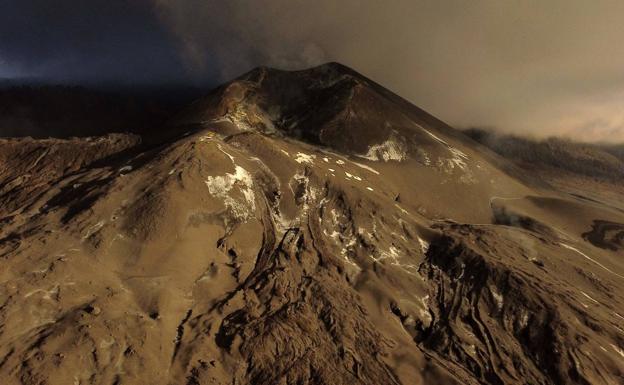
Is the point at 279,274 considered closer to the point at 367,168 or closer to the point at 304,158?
the point at 304,158

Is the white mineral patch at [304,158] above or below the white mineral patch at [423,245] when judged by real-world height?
above

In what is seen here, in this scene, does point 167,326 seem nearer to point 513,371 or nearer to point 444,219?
point 513,371

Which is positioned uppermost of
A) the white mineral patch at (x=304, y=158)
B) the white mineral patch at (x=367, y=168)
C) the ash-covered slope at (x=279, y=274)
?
the white mineral patch at (x=304, y=158)

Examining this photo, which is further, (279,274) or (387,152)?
(387,152)

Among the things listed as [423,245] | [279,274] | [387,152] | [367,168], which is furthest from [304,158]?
[279,274]

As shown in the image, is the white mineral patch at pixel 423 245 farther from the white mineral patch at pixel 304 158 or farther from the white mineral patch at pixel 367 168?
the white mineral patch at pixel 304 158

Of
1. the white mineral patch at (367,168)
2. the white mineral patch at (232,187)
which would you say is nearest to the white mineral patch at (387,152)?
the white mineral patch at (367,168)

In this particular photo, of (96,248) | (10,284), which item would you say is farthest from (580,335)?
(10,284)
